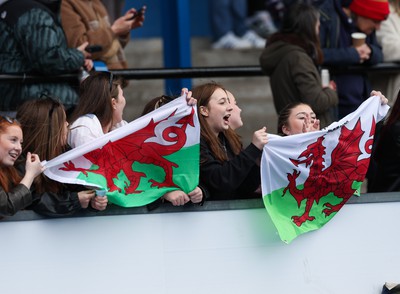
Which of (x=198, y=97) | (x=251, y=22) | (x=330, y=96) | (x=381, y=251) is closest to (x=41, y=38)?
(x=198, y=97)

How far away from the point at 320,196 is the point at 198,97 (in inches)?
36.0

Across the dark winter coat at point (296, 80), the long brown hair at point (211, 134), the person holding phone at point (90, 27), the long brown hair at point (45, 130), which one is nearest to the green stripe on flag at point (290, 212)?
the long brown hair at point (211, 134)

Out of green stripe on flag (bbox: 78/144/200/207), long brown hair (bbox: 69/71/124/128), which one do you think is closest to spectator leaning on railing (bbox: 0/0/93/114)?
long brown hair (bbox: 69/71/124/128)

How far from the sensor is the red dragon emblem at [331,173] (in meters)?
7.39

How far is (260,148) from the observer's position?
714 cm

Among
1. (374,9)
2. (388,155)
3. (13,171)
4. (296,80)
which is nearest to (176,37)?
(374,9)

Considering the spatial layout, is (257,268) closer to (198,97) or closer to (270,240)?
(270,240)

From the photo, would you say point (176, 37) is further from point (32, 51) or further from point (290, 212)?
point (290, 212)

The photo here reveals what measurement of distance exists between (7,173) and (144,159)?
759mm

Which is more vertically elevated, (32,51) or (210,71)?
(32,51)

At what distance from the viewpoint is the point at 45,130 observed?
7.25 m

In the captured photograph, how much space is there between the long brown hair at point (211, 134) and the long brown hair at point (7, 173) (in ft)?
3.63

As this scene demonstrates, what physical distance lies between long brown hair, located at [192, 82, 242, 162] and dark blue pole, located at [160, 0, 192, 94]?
3309 millimetres

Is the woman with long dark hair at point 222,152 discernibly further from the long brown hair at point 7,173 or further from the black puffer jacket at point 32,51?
the black puffer jacket at point 32,51
